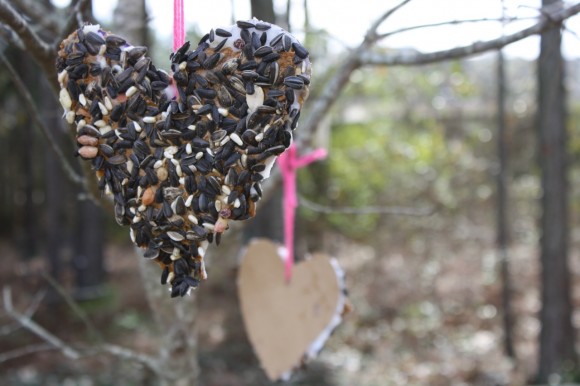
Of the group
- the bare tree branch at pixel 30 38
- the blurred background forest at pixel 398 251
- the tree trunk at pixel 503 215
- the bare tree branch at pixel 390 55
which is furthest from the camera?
the tree trunk at pixel 503 215

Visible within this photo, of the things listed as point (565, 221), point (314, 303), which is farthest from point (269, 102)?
point (565, 221)

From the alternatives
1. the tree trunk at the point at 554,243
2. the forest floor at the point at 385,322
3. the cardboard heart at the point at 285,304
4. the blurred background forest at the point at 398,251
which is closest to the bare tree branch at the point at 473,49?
the cardboard heart at the point at 285,304

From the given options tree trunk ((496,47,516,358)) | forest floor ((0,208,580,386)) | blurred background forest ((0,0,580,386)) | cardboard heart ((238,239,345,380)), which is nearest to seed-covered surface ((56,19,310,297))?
cardboard heart ((238,239,345,380))

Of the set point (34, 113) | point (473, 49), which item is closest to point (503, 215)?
point (473, 49)

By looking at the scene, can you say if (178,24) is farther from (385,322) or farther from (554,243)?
(385,322)

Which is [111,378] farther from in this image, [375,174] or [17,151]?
[17,151]

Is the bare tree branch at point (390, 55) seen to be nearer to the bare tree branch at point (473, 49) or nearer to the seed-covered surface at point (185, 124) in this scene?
the bare tree branch at point (473, 49)
